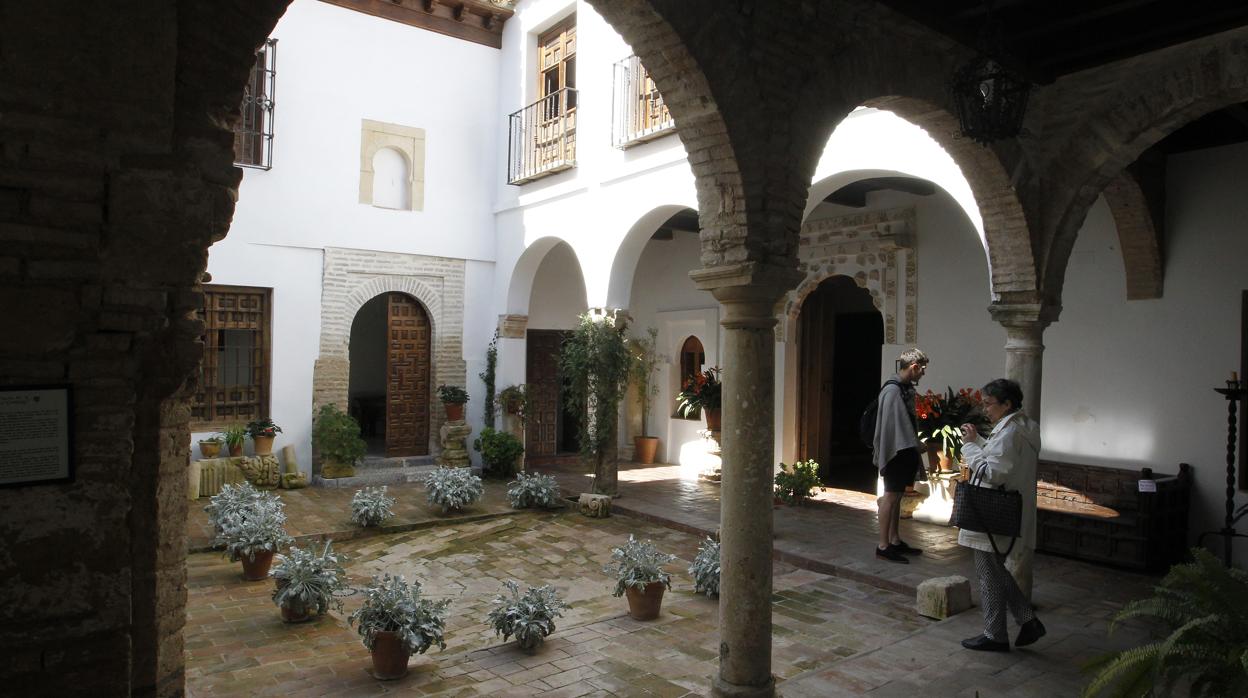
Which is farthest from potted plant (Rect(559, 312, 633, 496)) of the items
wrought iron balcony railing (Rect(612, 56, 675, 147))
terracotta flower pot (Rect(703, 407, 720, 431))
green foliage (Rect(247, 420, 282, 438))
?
green foliage (Rect(247, 420, 282, 438))

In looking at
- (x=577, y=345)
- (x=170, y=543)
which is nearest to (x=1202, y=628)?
(x=170, y=543)

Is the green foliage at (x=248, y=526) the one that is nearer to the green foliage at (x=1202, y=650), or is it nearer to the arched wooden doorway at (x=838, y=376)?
the green foliage at (x=1202, y=650)

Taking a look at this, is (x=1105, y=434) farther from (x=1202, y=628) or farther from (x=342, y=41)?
(x=342, y=41)

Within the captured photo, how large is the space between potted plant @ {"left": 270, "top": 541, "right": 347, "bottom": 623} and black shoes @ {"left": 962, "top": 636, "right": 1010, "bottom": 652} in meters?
4.34

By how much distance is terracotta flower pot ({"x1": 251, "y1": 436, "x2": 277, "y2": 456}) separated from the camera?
1090cm

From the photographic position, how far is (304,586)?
18.7 feet

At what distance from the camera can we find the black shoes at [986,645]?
4.85 meters

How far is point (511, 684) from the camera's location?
15.1 feet

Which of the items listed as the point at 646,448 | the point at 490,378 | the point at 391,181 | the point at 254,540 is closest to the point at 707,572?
the point at 254,540

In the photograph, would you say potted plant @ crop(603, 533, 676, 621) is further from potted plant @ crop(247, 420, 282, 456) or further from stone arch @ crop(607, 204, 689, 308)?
potted plant @ crop(247, 420, 282, 456)

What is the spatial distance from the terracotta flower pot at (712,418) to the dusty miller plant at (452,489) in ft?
10.9

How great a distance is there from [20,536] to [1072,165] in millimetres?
6608

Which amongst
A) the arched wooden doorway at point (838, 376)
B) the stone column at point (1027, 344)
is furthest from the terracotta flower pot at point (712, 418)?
the stone column at point (1027, 344)

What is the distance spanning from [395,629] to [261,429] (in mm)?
7185
